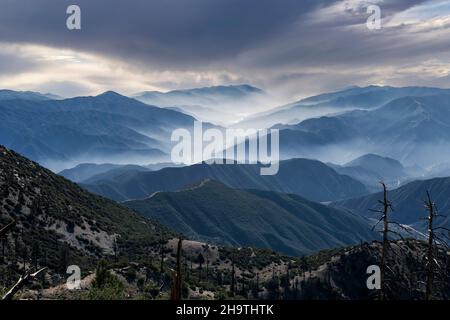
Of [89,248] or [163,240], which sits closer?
[89,248]

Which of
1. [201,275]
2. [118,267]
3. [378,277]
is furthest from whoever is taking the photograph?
[201,275]

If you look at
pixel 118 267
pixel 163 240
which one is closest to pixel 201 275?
pixel 163 240

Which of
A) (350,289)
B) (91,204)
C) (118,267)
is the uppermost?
(91,204)

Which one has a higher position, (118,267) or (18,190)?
(18,190)

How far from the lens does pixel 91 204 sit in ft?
592

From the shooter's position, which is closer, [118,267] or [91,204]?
[118,267]

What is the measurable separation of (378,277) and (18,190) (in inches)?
5129
